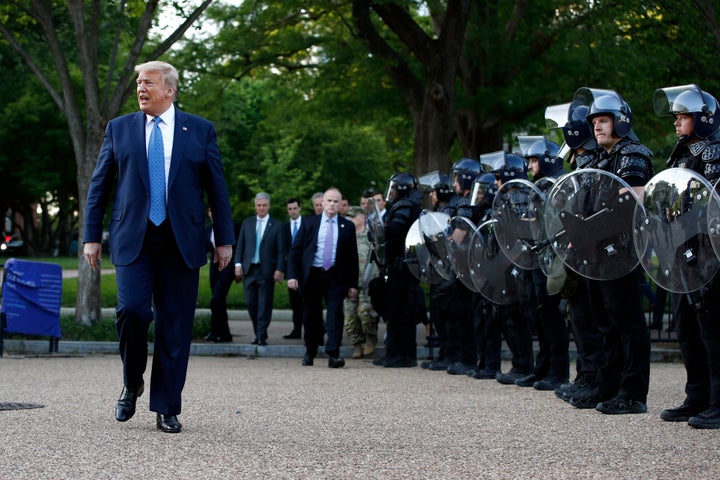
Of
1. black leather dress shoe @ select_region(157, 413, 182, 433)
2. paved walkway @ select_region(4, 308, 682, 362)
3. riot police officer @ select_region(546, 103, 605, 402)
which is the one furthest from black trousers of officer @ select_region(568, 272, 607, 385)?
paved walkway @ select_region(4, 308, 682, 362)

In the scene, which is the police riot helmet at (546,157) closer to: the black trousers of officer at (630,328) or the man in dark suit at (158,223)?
the black trousers of officer at (630,328)

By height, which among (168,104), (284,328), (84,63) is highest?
(84,63)

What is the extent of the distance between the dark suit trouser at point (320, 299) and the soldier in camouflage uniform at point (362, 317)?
988 millimetres

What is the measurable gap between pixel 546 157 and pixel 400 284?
12.4ft

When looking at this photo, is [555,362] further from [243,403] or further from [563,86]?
[563,86]

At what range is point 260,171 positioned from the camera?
51.3 m

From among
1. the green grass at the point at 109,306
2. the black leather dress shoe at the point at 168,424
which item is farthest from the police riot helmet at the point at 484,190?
the green grass at the point at 109,306

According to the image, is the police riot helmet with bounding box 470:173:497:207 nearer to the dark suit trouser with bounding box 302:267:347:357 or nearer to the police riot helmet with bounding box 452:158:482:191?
the police riot helmet with bounding box 452:158:482:191

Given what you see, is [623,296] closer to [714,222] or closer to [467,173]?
[714,222]

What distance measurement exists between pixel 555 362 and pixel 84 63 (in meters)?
8.64

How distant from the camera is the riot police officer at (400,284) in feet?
43.4

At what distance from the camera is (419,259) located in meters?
12.7

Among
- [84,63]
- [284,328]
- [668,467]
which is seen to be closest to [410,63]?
[284,328]

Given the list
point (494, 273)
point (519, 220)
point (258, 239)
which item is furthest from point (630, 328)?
point (258, 239)
